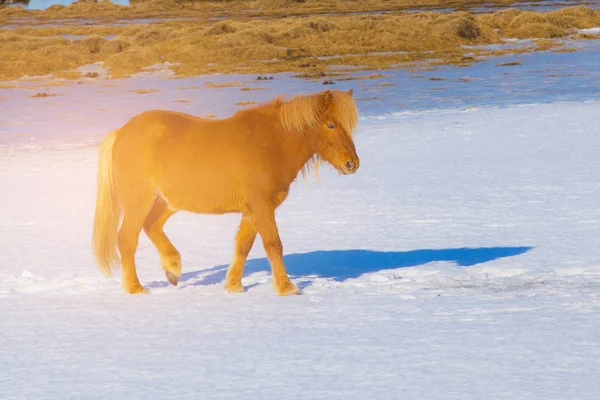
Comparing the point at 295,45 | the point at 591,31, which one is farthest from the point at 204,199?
the point at 591,31

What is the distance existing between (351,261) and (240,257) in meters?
1.15

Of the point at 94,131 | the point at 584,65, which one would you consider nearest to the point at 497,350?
the point at 94,131

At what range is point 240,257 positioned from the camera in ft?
19.1

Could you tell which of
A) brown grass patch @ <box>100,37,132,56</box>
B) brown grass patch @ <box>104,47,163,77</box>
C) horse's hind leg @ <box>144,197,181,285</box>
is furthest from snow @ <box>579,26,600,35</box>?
horse's hind leg @ <box>144,197,181,285</box>

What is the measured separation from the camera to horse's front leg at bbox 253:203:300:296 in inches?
221

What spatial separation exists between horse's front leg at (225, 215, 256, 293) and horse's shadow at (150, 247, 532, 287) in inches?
16.0

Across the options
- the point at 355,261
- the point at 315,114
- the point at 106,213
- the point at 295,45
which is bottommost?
the point at 295,45

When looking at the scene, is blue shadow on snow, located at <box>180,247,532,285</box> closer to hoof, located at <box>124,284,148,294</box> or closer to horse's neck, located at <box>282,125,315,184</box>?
hoof, located at <box>124,284,148,294</box>

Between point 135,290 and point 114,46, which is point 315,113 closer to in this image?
point 135,290

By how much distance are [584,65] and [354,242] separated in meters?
19.5

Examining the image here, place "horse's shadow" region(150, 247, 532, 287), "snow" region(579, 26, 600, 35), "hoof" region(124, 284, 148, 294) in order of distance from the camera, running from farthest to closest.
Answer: "snow" region(579, 26, 600, 35) → "horse's shadow" region(150, 247, 532, 287) → "hoof" region(124, 284, 148, 294)

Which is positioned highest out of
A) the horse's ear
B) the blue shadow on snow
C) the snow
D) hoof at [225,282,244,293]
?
the horse's ear

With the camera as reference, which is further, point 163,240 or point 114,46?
point 114,46

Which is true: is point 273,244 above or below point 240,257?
above
